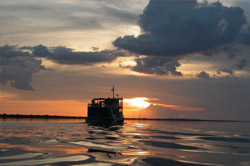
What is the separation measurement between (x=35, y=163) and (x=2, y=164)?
1956 mm

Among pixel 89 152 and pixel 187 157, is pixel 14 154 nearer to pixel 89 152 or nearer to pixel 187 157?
pixel 89 152

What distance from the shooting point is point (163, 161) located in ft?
68.3

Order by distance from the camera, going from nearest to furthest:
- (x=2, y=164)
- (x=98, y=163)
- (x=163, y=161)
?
(x=2, y=164) < (x=98, y=163) < (x=163, y=161)

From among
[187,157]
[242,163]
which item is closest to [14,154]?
[187,157]

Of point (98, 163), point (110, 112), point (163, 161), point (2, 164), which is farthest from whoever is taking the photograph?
point (110, 112)

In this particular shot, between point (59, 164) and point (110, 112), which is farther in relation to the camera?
point (110, 112)

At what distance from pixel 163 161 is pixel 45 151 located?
9.75m

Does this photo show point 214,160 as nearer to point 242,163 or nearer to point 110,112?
point 242,163

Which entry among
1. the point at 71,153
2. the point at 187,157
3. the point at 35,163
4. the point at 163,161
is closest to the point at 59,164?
the point at 35,163

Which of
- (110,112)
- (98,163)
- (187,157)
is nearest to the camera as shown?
(98,163)

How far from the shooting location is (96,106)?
99.6 m

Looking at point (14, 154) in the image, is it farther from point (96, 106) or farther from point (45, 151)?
point (96, 106)

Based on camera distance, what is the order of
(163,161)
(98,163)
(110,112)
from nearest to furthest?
(98,163) → (163,161) → (110,112)

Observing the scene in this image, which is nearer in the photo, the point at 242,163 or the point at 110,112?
the point at 242,163
